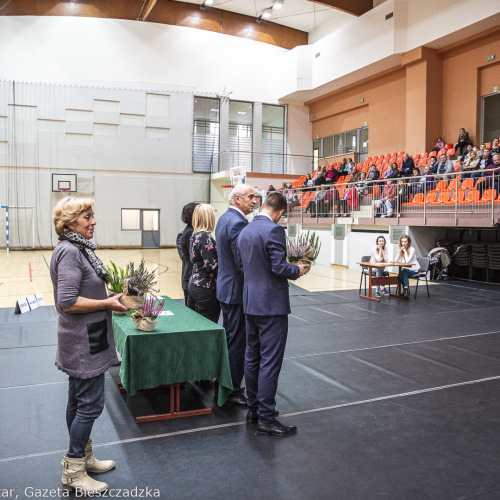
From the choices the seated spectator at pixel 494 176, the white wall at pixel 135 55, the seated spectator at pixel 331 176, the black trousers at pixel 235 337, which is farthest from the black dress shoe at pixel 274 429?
the white wall at pixel 135 55

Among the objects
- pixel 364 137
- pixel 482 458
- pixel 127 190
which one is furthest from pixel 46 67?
pixel 482 458

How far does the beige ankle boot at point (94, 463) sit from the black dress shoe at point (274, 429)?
1.03 meters

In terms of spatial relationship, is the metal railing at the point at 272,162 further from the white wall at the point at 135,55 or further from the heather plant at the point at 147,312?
the heather plant at the point at 147,312

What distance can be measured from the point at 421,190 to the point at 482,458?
425 inches

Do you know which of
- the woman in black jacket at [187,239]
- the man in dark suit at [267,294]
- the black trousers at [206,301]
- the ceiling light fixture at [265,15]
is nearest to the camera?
the man in dark suit at [267,294]

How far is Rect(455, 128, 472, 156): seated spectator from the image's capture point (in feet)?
45.6

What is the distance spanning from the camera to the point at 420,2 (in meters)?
15.0

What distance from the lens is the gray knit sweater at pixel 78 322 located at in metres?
2.45

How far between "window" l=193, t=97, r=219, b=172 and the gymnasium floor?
17421 millimetres

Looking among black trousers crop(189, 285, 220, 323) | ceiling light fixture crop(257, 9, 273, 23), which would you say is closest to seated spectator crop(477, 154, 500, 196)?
black trousers crop(189, 285, 220, 323)

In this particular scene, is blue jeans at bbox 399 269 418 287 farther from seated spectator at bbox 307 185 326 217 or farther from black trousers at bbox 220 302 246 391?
seated spectator at bbox 307 185 326 217

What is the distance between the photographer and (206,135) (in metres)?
22.9

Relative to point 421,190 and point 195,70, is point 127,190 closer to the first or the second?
point 195,70

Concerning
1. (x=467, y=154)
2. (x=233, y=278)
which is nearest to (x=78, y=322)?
(x=233, y=278)
